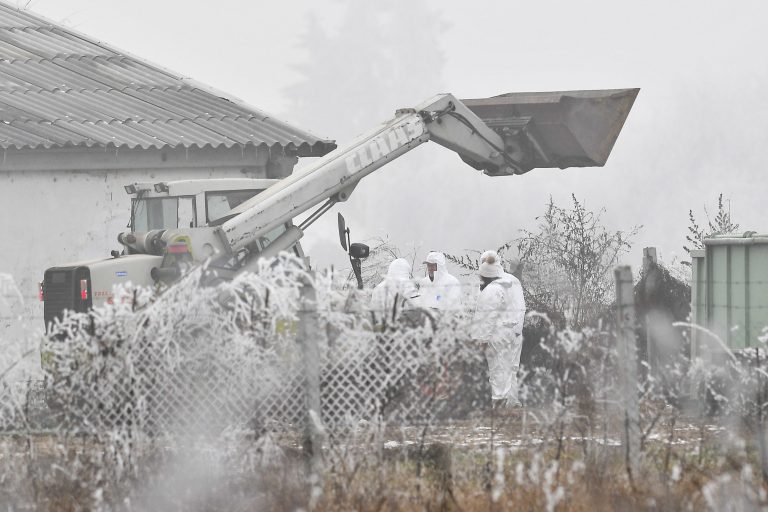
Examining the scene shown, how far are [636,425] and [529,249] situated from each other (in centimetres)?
1139

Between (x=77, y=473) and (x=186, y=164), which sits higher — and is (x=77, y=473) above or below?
below

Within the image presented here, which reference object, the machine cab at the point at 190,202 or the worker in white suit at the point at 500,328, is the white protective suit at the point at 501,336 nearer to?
the worker in white suit at the point at 500,328

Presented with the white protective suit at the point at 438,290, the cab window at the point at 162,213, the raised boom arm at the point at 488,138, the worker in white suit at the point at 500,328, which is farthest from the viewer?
the raised boom arm at the point at 488,138

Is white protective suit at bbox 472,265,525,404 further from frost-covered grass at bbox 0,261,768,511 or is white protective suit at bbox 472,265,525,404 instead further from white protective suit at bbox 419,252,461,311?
frost-covered grass at bbox 0,261,768,511

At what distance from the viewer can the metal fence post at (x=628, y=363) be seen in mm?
8984

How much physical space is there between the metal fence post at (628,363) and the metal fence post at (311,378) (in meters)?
1.75

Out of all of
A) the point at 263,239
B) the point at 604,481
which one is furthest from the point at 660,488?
the point at 263,239

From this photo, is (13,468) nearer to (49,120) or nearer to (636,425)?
(636,425)

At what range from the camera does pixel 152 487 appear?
8.88 meters

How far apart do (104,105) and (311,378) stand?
12698 mm

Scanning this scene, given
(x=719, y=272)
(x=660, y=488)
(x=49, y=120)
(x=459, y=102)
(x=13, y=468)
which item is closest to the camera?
(x=660, y=488)

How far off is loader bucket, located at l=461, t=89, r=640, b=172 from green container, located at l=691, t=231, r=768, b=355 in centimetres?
337

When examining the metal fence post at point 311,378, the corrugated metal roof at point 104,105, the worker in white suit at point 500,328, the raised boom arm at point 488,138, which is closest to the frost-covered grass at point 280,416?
the metal fence post at point 311,378

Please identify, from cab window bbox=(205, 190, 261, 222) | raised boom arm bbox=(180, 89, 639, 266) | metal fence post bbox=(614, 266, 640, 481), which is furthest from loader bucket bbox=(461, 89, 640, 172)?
metal fence post bbox=(614, 266, 640, 481)
